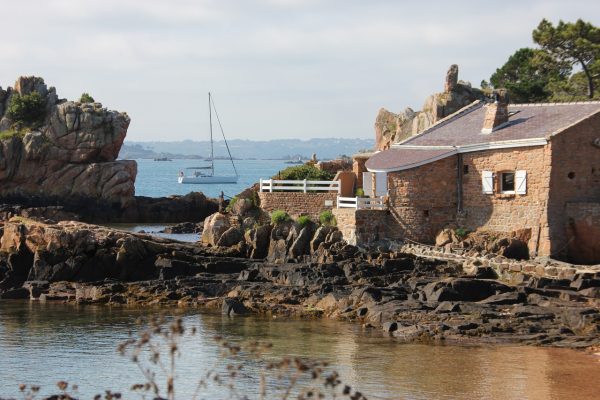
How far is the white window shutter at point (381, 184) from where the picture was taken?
Result: 38844mm

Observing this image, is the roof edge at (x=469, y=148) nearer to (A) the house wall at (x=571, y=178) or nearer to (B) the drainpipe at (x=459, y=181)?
(B) the drainpipe at (x=459, y=181)

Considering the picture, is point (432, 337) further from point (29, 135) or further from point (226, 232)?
point (29, 135)

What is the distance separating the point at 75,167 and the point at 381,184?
29.8 meters

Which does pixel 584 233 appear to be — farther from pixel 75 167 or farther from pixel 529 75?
pixel 75 167

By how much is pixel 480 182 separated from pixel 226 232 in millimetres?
8864

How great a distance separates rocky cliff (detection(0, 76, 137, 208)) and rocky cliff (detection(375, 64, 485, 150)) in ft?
67.8

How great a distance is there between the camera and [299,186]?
4084cm

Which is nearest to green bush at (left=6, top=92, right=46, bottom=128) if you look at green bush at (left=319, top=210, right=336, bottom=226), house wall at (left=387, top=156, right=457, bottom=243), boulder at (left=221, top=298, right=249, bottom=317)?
green bush at (left=319, top=210, right=336, bottom=226)

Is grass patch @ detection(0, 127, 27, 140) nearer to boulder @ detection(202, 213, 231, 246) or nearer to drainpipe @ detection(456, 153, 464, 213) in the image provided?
boulder @ detection(202, 213, 231, 246)

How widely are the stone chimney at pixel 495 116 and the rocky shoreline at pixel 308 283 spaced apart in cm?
522

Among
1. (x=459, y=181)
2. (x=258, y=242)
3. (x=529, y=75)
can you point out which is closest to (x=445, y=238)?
(x=459, y=181)

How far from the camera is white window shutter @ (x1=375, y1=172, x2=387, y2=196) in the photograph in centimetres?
3884

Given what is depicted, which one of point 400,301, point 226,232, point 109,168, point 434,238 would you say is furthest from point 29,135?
point 400,301

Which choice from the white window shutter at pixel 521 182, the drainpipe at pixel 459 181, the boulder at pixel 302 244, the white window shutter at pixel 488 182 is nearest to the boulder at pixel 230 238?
the boulder at pixel 302 244
